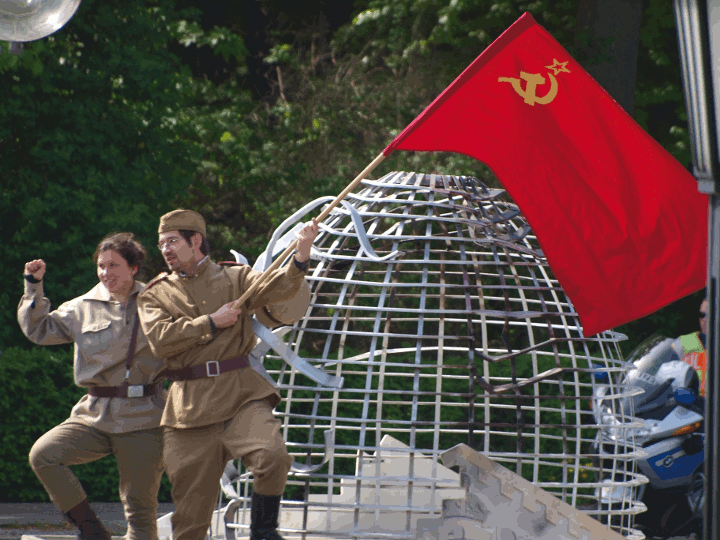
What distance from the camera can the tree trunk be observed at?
902cm

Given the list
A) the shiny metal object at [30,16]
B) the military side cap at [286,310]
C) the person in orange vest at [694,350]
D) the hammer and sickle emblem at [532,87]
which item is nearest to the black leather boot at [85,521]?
the military side cap at [286,310]

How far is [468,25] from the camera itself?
9.52m

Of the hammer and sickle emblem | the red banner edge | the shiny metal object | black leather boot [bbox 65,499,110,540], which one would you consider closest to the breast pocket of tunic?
black leather boot [bbox 65,499,110,540]

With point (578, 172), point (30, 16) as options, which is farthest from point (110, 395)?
point (578, 172)

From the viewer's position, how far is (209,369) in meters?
3.56

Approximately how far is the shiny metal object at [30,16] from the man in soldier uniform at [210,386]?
915mm

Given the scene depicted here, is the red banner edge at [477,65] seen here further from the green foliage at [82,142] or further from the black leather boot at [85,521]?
the green foliage at [82,142]

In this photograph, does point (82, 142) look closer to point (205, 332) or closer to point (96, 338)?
point (96, 338)

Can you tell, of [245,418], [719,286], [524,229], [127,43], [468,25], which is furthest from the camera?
[468,25]

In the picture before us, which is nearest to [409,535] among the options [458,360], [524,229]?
[524,229]

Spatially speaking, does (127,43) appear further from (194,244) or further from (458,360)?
(194,244)

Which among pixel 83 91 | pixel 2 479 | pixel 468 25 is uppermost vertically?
pixel 468 25

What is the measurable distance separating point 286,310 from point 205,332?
1.19 ft

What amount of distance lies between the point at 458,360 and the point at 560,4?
4365mm
